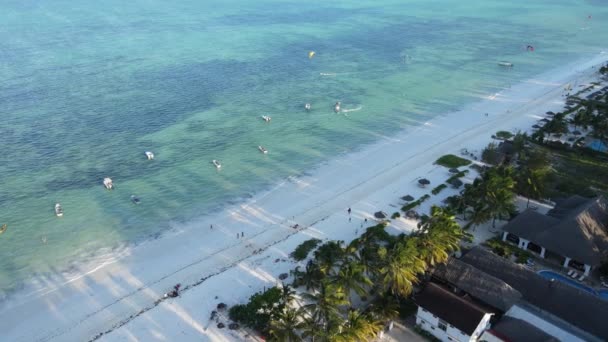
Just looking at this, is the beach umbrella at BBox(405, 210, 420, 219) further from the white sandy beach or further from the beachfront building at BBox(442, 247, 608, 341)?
the beachfront building at BBox(442, 247, 608, 341)

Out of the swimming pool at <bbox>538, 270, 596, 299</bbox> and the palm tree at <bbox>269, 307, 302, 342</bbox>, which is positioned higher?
the palm tree at <bbox>269, 307, 302, 342</bbox>

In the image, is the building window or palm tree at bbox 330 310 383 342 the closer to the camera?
palm tree at bbox 330 310 383 342

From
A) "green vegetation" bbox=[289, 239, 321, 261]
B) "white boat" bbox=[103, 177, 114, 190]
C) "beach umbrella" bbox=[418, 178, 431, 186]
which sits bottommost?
"white boat" bbox=[103, 177, 114, 190]

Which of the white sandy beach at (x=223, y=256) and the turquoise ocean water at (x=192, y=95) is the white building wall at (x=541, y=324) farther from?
the turquoise ocean water at (x=192, y=95)

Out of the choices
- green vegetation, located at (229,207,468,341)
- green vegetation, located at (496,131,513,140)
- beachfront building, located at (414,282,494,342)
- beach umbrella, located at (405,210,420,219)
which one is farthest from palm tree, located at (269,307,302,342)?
green vegetation, located at (496,131,513,140)

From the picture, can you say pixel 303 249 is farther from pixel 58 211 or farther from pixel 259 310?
→ pixel 58 211

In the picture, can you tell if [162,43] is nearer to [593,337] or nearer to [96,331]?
[96,331]
